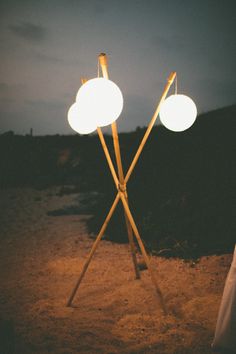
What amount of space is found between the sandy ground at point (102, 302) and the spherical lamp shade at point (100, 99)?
226 cm

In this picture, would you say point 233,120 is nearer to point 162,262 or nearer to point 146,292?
point 162,262

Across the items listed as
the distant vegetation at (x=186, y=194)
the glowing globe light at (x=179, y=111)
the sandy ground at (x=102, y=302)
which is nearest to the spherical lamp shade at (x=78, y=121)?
the glowing globe light at (x=179, y=111)

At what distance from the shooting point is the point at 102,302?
3.49 metres

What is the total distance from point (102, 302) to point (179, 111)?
263 centimetres

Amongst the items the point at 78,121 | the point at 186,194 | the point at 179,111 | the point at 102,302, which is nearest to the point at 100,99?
the point at 78,121

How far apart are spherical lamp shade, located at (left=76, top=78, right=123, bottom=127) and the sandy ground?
226 cm

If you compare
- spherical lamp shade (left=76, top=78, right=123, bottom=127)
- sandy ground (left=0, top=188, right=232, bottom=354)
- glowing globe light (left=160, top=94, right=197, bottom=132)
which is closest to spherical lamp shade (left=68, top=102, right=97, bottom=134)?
spherical lamp shade (left=76, top=78, right=123, bottom=127)

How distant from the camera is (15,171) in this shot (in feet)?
53.2

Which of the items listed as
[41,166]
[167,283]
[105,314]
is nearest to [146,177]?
[167,283]

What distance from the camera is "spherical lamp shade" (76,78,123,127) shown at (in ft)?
7.95

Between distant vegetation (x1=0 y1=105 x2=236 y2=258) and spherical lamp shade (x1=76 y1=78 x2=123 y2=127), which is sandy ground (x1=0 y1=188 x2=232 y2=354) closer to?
distant vegetation (x1=0 y1=105 x2=236 y2=258)

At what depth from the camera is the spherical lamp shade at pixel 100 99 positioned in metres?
2.42

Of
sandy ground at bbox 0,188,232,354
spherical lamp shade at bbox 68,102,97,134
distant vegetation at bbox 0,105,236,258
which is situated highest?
spherical lamp shade at bbox 68,102,97,134

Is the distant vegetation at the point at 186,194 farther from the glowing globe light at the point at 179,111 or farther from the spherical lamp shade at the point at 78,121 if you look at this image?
the spherical lamp shade at the point at 78,121
